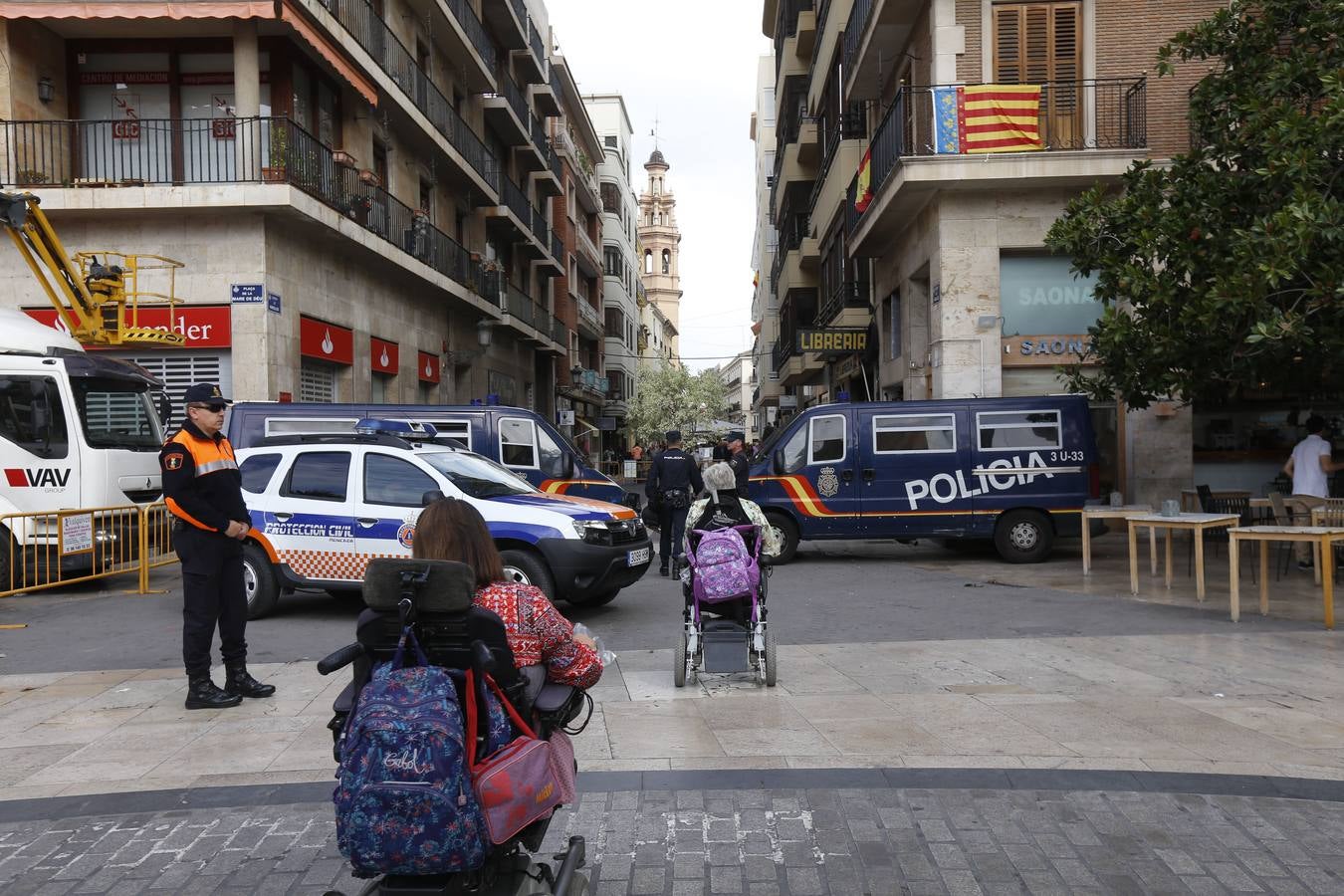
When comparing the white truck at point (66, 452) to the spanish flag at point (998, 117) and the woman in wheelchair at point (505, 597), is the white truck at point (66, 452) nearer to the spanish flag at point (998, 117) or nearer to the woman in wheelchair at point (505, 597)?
the woman in wheelchair at point (505, 597)

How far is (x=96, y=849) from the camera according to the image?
4.35 metres

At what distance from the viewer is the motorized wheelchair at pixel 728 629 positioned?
6988 mm

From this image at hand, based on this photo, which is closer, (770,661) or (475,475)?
(770,661)

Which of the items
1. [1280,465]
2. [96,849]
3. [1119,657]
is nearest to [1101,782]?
[1119,657]

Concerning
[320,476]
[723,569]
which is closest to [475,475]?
[320,476]

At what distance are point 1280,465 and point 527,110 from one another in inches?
1115

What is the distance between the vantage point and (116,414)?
45.1 ft

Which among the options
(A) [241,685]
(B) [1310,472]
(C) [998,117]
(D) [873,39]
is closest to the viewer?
(A) [241,685]

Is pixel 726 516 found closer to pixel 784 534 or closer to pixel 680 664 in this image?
pixel 680 664

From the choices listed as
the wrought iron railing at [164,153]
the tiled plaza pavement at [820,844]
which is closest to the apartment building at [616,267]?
the wrought iron railing at [164,153]

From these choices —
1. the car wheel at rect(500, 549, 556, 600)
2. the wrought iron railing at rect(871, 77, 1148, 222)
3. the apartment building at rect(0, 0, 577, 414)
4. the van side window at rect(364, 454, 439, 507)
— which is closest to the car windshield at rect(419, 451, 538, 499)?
the van side window at rect(364, 454, 439, 507)

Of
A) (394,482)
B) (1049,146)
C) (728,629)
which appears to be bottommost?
(728,629)

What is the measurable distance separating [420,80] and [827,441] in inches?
617

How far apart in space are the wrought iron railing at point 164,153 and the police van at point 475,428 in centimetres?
514
